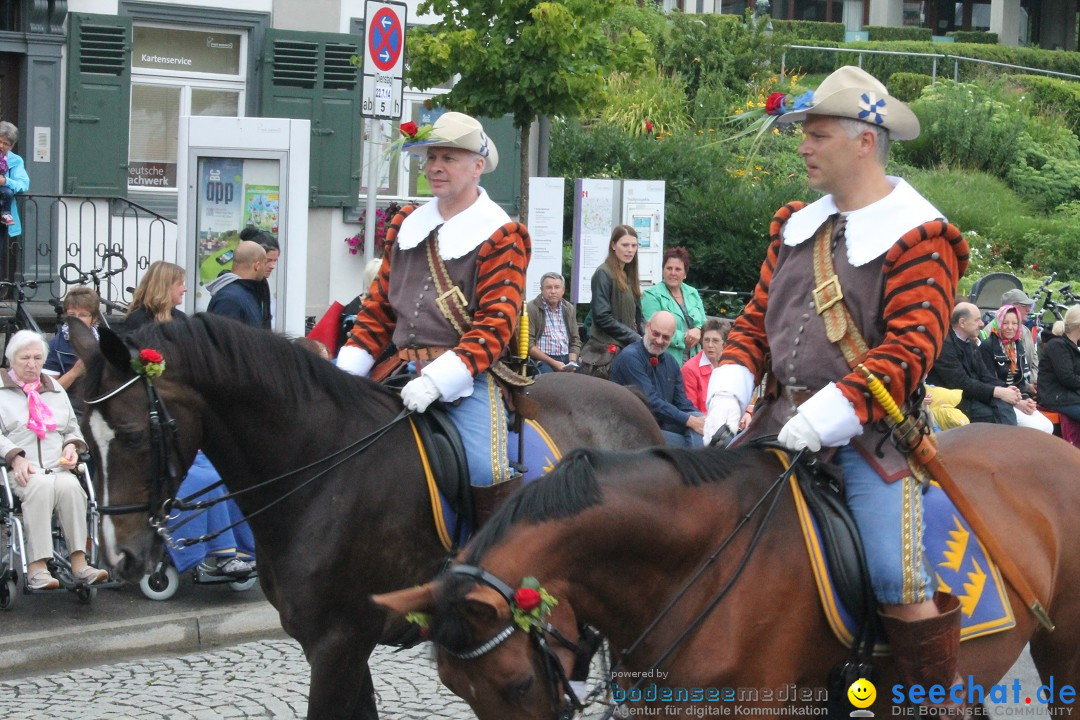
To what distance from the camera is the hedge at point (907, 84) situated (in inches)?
1121

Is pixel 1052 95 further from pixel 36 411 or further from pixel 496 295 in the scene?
pixel 496 295

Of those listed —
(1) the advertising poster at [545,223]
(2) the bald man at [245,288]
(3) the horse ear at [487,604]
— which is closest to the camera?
(3) the horse ear at [487,604]

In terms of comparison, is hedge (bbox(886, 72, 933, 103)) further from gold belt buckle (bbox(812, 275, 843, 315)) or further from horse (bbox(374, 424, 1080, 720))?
horse (bbox(374, 424, 1080, 720))

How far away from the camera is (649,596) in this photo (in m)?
3.58

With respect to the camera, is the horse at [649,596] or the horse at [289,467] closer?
the horse at [649,596]

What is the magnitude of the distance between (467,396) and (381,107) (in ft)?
14.7

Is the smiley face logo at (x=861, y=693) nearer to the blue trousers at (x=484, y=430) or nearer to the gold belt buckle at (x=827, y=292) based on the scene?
the gold belt buckle at (x=827, y=292)

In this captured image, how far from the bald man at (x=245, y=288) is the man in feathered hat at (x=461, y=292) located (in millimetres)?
2714

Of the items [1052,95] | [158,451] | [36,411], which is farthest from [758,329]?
[1052,95]

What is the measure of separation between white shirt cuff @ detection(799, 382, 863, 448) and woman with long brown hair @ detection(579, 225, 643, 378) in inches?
292

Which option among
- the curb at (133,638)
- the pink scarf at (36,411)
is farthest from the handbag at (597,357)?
the pink scarf at (36,411)

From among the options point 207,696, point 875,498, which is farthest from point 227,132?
point 875,498

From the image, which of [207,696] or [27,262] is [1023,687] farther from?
[27,262]

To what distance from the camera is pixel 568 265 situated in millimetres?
17172
